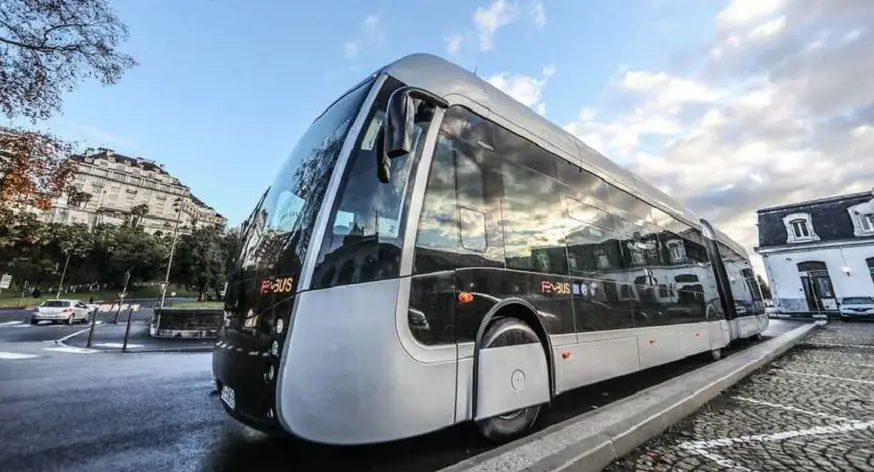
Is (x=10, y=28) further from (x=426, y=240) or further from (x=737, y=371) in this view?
(x=737, y=371)

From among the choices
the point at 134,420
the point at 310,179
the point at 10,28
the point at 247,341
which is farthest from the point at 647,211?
the point at 10,28

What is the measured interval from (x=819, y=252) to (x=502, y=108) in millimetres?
37041

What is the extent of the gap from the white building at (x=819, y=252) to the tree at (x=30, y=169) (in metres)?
43.1

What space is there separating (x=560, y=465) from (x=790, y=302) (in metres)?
37.8

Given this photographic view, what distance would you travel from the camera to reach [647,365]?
17.0 feet

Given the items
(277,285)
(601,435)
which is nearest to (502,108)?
(277,285)

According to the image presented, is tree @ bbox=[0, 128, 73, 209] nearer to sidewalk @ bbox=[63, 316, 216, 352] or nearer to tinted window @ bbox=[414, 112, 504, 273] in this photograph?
sidewalk @ bbox=[63, 316, 216, 352]

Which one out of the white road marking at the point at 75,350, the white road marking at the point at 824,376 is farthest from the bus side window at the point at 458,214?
the white road marking at the point at 75,350

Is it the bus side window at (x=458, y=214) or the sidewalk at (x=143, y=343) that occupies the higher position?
the bus side window at (x=458, y=214)

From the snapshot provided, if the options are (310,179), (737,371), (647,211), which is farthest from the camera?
(647,211)

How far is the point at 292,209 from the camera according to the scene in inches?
121

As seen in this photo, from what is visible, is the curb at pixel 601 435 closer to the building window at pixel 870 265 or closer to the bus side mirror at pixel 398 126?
Answer: the bus side mirror at pixel 398 126

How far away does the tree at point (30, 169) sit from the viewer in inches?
373

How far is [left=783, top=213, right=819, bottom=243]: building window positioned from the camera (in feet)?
92.6
